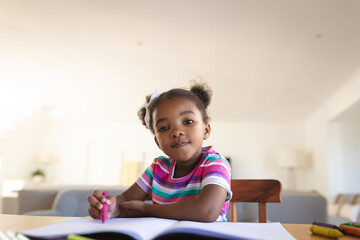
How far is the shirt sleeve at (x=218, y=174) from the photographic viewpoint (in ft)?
2.15

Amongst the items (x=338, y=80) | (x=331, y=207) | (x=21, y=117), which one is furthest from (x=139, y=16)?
(x=21, y=117)

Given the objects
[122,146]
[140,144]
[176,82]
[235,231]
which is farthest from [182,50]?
[122,146]

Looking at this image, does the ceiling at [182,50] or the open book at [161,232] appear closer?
the open book at [161,232]

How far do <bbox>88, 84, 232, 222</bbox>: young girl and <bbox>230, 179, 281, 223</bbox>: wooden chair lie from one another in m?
0.09

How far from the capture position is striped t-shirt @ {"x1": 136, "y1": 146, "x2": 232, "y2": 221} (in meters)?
0.69

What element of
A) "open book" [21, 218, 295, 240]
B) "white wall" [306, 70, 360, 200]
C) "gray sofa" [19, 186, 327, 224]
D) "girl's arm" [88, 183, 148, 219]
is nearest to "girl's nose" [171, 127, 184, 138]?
"girl's arm" [88, 183, 148, 219]

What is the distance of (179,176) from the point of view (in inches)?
32.9

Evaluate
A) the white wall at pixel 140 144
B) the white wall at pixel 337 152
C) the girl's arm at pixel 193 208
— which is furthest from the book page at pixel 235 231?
the white wall at pixel 140 144

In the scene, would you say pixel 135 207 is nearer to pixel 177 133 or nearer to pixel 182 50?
pixel 177 133

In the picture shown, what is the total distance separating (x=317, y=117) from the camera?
20.7 ft

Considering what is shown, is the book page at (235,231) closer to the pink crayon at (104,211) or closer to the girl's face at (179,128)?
the pink crayon at (104,211)

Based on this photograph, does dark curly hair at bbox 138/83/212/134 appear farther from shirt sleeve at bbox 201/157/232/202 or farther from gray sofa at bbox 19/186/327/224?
gray sofa at bbox 19/186/327/224

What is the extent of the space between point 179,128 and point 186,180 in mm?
136

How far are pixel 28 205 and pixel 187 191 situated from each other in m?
2.28
